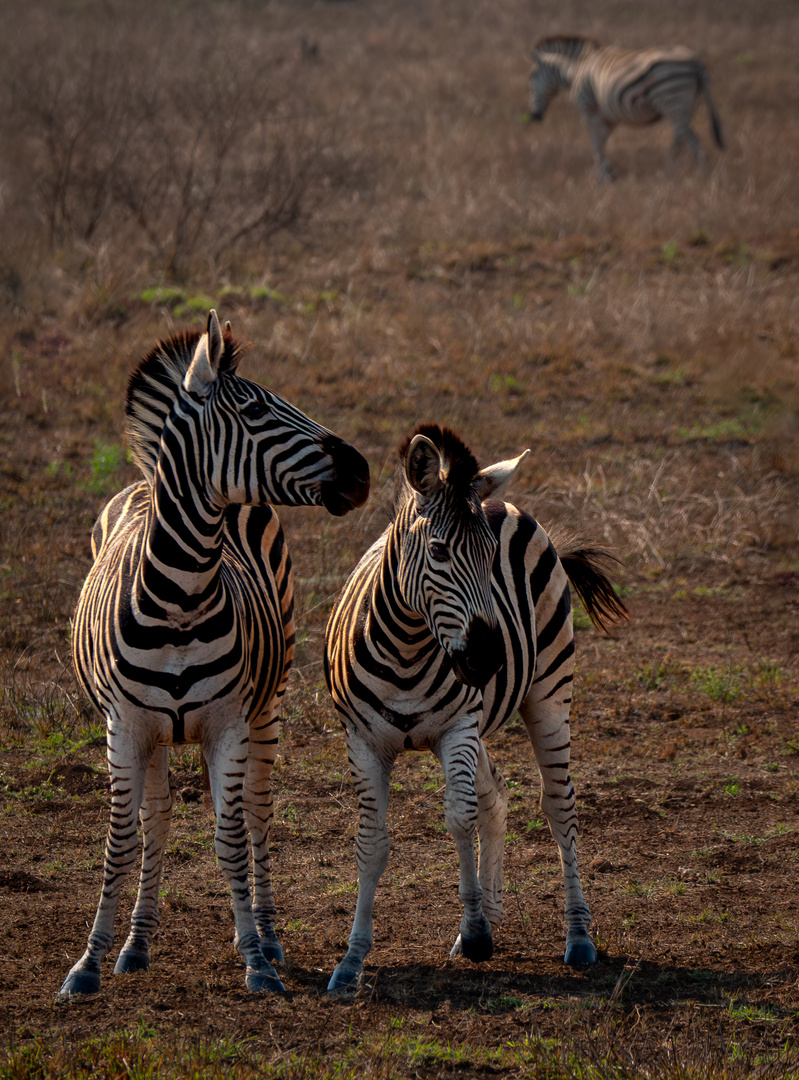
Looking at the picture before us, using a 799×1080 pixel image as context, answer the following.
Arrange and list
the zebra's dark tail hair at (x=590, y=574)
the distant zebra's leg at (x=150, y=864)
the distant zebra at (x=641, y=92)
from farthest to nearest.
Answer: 1. the distant zebra at (x=641, y=92)
2. the zebra's dark tail hair at (x=590, y=574)
3. the distant zebra's leg at (x=150, y=864)

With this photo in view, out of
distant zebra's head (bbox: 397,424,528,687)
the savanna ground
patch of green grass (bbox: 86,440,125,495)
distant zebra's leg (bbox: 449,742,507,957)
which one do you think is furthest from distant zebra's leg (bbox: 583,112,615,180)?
distant zebra's head (bbox: 397,424,528,687)

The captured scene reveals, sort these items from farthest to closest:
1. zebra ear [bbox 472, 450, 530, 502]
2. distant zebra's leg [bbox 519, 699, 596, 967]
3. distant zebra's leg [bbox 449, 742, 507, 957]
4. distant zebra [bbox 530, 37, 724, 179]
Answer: distant zebra [bbox 530, 37, 724, 179] → distant zebra's leg [bbox 449, 742, 507, 957] → distant zebra's leg [bbox 519, 699, 596, 967] → zebra ear [bbox 472, 450, 530, 502]

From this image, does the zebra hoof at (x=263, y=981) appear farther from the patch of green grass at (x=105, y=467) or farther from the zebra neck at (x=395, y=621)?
the patch of green grass at (x=105, y=467)

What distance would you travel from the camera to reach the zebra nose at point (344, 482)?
3.93 m

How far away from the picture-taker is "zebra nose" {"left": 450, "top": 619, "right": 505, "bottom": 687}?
12.4 feet

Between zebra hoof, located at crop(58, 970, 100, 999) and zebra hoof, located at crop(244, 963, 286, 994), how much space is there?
0.54 m

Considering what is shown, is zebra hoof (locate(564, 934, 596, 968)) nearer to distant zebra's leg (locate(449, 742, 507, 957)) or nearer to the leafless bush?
distant zebra's leg (locate(449, 742, 507, 957))

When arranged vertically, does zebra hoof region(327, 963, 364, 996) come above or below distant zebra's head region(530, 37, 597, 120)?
below

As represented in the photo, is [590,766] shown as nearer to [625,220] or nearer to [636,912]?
[636,912]

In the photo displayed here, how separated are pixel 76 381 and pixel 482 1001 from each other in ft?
28.6

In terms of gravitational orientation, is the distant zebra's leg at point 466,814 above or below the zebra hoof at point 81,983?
above

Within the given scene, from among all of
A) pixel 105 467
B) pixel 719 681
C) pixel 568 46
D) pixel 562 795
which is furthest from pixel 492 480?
pixel 568 46

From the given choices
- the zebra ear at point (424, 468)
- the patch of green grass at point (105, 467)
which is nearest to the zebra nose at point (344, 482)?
the zebra ear at point (424, 468)

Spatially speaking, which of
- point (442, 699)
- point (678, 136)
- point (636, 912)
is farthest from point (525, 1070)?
point (678, 136)
